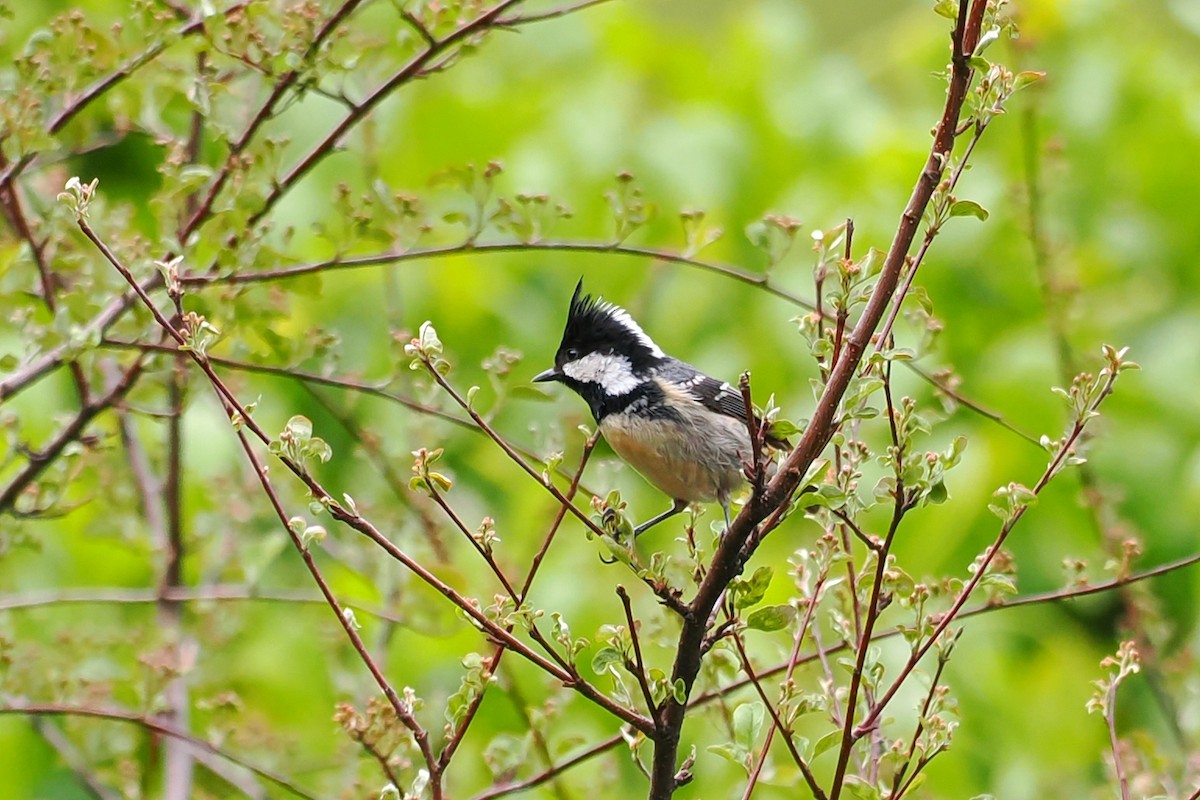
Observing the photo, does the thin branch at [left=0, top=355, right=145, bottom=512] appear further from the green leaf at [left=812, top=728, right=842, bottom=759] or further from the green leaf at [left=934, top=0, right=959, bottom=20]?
the green leaf at [left=934, top=0, right=959, bottom=20]

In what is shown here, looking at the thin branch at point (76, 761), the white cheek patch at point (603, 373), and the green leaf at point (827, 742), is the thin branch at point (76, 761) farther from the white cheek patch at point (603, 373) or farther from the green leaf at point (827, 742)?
the green leaf at point (827, 742)

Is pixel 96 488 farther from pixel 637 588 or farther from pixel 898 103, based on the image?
pixel 898 103

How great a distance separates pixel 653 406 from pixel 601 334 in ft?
0.59

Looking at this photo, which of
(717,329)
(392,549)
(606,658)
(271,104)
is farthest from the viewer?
(717,329)

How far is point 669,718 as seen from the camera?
1497mm

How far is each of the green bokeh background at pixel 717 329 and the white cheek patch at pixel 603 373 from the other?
91 mm

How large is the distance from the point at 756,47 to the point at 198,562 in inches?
97.3

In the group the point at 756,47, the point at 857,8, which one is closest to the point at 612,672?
the point at 756,47

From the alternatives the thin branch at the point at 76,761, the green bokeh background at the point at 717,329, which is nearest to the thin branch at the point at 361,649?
the green bokeh background at the point at 717,329

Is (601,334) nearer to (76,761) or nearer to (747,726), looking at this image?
(76,761)

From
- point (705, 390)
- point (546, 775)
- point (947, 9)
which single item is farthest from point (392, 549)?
point (705, 390)

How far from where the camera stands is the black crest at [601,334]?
283 centimetres

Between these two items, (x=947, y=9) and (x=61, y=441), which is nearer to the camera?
(x=947, y=9)

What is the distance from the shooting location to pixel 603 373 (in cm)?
286
